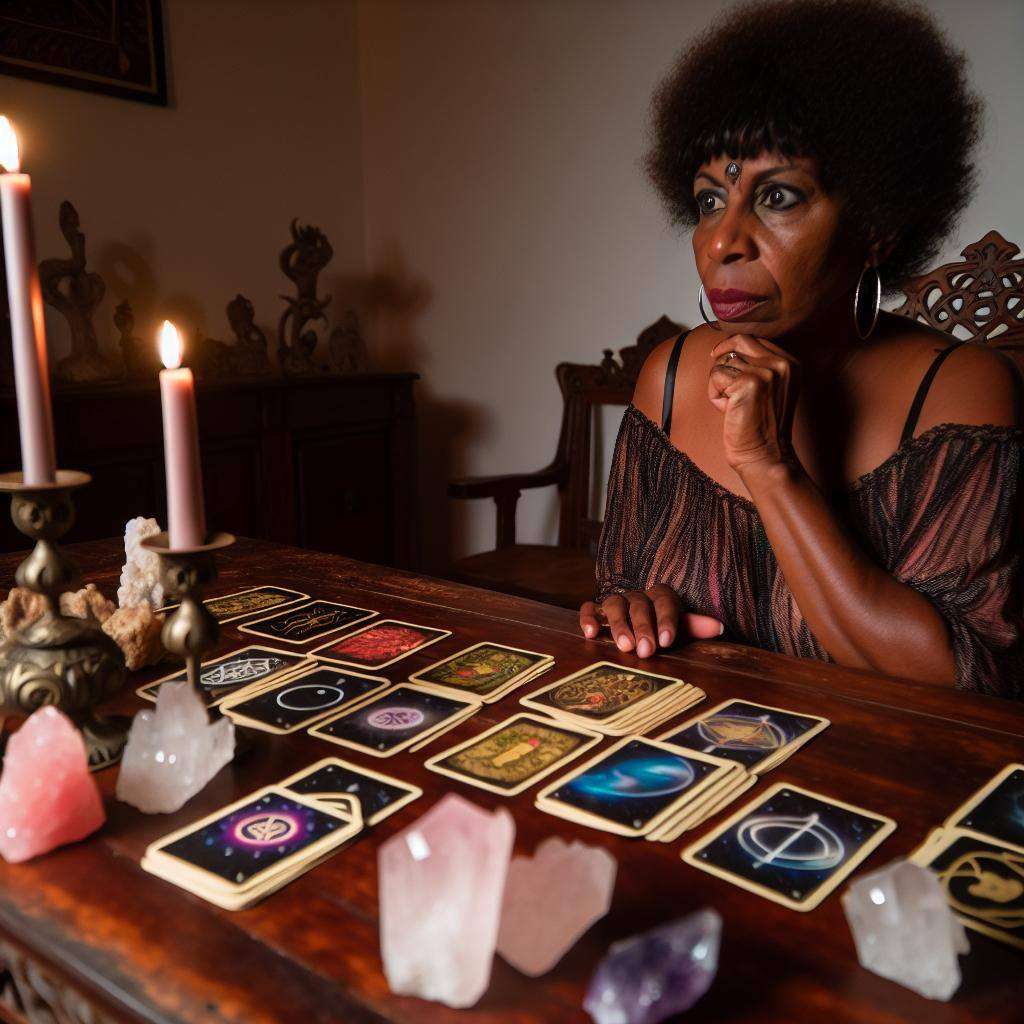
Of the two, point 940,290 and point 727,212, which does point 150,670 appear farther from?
point 940,290

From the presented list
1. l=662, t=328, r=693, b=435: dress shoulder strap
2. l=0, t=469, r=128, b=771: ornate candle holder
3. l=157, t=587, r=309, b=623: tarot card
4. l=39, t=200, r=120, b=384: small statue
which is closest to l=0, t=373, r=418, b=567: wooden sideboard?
l=39, t=200, r=120, b=384: small statue

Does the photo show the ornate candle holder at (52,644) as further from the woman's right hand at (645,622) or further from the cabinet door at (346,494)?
the cabinet door at (346,494)

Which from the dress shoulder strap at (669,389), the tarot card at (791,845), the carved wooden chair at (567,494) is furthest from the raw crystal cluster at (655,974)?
the carved wooden chair at (567,494)

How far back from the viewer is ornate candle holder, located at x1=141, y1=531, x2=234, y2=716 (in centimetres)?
68

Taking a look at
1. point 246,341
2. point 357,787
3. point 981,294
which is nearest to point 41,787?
point 357,787

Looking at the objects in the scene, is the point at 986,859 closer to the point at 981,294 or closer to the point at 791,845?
the point at 791,845

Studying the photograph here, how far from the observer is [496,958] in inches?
22.1

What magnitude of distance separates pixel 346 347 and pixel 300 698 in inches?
107

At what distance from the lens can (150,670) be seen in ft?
3.45

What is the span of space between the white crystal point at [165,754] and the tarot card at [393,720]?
0.15 meters

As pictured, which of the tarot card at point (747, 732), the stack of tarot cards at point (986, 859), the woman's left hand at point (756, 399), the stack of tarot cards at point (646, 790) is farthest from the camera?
the woman's left hand at point (756, 399)

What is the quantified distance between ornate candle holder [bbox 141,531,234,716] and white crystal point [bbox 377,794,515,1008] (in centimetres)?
26

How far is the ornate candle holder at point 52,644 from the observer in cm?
74

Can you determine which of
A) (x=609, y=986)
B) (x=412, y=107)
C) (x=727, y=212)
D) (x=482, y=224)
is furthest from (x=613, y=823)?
(x=412, y=107)
